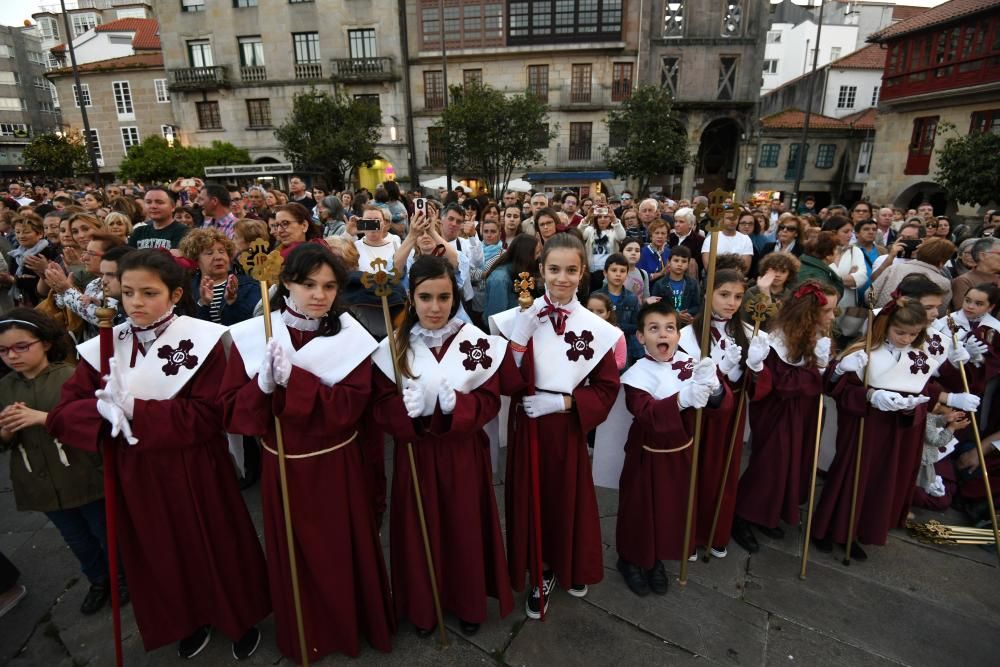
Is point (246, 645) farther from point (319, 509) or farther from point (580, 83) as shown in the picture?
point (580, 83)

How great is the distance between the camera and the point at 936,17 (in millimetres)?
23062

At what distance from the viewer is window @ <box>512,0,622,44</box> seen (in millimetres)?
26531

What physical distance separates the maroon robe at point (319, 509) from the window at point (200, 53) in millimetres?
32787

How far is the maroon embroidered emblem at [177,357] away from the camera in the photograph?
2.59 m

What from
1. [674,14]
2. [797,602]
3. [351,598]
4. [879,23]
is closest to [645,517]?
[797,602]

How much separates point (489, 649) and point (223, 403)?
1.98 metres

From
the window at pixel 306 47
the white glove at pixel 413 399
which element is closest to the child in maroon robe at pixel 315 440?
the white glove at pixel 413 399

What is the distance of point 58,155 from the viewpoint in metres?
28.3

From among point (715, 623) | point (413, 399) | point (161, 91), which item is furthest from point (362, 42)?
point (715, 623)

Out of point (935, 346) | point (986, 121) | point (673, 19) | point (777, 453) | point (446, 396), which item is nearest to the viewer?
point (446, 396)

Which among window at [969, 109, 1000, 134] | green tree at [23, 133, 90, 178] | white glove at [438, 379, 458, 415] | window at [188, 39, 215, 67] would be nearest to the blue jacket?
white glove at [438, 379, 458, 415]

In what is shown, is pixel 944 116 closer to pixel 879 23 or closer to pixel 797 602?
pixel 879 23

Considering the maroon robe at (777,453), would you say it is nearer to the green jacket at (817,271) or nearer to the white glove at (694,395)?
the white glove at (694,395)

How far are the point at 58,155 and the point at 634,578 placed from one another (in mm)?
37064
